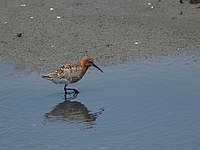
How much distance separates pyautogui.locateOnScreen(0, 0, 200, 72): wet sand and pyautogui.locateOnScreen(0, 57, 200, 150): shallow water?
104cm

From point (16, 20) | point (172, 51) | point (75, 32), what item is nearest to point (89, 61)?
point (172, 51)

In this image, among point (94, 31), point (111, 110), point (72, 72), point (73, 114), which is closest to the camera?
point (111, 110)

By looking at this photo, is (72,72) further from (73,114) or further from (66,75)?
(73,114)

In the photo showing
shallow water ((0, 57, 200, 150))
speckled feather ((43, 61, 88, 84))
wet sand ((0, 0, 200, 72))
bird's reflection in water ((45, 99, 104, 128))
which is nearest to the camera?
shallow water ((0, 57, 200, 150))

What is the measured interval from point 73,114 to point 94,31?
5.58 m

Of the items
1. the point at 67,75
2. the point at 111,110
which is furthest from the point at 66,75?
the point at 111,110

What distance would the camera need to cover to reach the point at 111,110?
Answer: 10836 mm

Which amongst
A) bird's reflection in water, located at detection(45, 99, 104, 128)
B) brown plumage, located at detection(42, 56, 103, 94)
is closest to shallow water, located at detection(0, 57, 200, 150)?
bird's reflection in water, located at detection(45, 99, 104, 128)

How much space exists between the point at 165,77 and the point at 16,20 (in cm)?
651

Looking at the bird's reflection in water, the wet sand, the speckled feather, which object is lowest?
the bird's reflection in water

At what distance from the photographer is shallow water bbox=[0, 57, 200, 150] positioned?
958 cm

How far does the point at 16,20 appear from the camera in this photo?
1777cm

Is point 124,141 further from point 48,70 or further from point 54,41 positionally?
point 54,41

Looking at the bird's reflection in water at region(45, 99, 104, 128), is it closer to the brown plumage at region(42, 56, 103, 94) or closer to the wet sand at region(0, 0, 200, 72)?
the brown plumage at region(42, 56, 103, 94)
